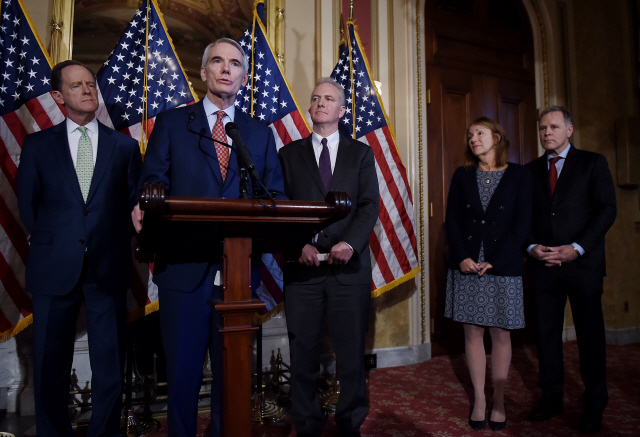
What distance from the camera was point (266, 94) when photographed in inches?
122

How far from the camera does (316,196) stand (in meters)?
2.13

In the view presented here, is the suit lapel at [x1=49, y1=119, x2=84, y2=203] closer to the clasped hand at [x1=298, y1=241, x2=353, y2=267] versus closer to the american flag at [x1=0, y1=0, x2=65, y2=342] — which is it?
the american flag at [x1=0, y1=0, x2=65, y2=342]

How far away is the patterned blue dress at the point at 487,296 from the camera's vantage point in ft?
7.65

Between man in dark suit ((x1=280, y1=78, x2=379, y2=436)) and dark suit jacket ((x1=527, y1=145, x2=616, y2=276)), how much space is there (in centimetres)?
114

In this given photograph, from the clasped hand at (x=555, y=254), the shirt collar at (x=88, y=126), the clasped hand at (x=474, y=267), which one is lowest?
the clasped hand at (x=474, y=267)

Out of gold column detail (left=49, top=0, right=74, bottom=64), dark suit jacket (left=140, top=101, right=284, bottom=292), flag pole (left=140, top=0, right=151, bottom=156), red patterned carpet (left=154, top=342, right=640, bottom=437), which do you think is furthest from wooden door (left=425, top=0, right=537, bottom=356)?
gold column detail (left=49, top=0, right=74, bottom=64)

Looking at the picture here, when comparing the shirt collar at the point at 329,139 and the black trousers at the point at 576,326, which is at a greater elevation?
the shirt collar at the point at 329,139

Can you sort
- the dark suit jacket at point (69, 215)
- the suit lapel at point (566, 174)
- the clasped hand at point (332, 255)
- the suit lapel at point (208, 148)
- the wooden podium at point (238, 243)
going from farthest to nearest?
the suit lapel at point (566, 174) < the dark suit jacket at point (69, 215) < the clasped hand at point (332, 255) < the suit lapel at point (208, 148) < the wooden podium at point (238, 243)

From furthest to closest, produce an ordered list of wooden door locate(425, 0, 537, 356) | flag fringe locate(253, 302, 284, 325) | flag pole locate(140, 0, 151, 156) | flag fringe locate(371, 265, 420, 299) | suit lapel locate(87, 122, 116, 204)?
wooden door locate(425, 0, 537, 356) → flag fringe locate(371, 265, 420, 299) → flag fringe locate(253, 302, 284, 325) → flag pole locate(140, 0, 151, 156) → suit lapel locate(87, 122, 116, 204)

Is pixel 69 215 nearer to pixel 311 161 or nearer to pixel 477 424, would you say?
pixel 311 161

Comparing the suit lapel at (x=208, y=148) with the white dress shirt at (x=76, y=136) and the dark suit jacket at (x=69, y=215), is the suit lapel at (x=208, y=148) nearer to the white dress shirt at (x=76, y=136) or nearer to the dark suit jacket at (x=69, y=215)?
the dark suit jacket at (x=69, y=215)

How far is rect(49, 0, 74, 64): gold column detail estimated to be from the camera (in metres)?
2.85

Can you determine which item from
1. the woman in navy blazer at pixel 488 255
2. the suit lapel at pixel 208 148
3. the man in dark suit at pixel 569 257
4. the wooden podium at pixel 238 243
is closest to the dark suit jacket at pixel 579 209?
the man in dark suit at pixel 569 257

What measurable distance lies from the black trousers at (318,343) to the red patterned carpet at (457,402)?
307 mm
